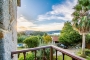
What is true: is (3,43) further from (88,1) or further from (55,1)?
(55,1)

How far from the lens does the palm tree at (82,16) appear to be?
11000mm

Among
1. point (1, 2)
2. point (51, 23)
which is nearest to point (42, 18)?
point (51, 23)

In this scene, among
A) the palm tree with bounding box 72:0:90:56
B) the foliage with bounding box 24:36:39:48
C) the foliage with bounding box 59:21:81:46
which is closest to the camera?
the foliage with bounding box 24:36:39:48

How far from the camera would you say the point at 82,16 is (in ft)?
37.3

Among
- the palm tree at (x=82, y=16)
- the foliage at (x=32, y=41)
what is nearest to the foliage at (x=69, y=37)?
the palm tree at (x=82, y=16)

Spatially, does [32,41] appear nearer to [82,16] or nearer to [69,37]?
[82,16]

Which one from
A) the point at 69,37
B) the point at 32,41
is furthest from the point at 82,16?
the point at 32,41

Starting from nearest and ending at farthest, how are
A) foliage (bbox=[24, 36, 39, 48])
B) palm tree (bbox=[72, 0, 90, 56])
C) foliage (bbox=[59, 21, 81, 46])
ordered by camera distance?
foliage (bbox=[24, 36, 39, 48]), palm tree (bbox=[72, 0, 90, 56]), foliage (bbox=[59, 21, 81, 46])

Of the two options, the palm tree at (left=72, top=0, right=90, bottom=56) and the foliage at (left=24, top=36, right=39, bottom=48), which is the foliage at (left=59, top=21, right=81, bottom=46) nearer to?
the palm tree at (left=72, top=0, right=90, bottom=56)

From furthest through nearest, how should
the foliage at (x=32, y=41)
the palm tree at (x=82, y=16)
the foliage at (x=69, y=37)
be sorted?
1. the foliage at (x=69, y=37)
2. the palm tree at (x=82, y=16)
3. the foliage at (x=32, y=41)

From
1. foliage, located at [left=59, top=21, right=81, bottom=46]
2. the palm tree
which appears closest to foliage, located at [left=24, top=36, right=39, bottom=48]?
the palm tree

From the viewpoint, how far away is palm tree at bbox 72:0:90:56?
11.0 meters

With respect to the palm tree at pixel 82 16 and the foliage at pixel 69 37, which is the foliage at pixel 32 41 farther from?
the foliage at pixel 69 37

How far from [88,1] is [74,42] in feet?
19.2
